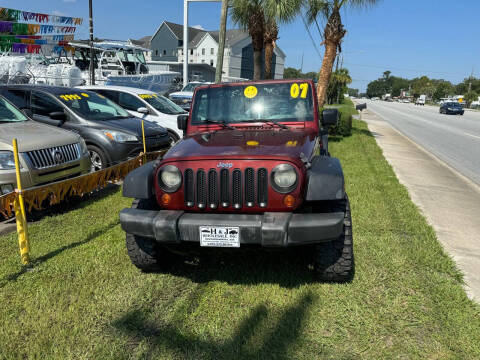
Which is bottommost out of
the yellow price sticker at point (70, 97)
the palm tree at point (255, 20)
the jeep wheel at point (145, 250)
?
the jeep wheel at point (145, 250)

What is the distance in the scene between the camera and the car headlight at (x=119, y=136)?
692 cm

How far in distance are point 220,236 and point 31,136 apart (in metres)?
3.55

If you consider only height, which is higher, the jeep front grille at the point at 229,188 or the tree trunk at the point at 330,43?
the tree trunk at the point at 330,43

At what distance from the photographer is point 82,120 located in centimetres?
702

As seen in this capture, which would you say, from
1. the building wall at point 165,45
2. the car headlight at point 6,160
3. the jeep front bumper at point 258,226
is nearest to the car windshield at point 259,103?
the jeep front bumper at point 258,226

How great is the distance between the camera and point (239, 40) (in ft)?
192

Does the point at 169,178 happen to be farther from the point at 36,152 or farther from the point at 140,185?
the point at 36,152

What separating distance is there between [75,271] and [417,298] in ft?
10.0

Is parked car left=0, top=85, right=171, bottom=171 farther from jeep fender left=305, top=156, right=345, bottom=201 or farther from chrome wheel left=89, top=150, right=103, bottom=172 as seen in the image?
jeep fender left=305, top=156, right=345, bottom=201

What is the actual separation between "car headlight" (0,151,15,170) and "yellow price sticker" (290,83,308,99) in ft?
11.3

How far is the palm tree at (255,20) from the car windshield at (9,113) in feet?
31.7

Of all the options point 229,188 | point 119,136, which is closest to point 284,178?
point 229,188

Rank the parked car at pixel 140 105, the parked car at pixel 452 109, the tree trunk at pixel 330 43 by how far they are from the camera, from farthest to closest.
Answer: the parked car at pixel 452 109 → the tree trunk at pixel 330 43 → the parked car at pixel 140 105

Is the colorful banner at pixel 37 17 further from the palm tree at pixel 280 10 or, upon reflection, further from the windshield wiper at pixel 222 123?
the windshield wiper at pixel 222 123
